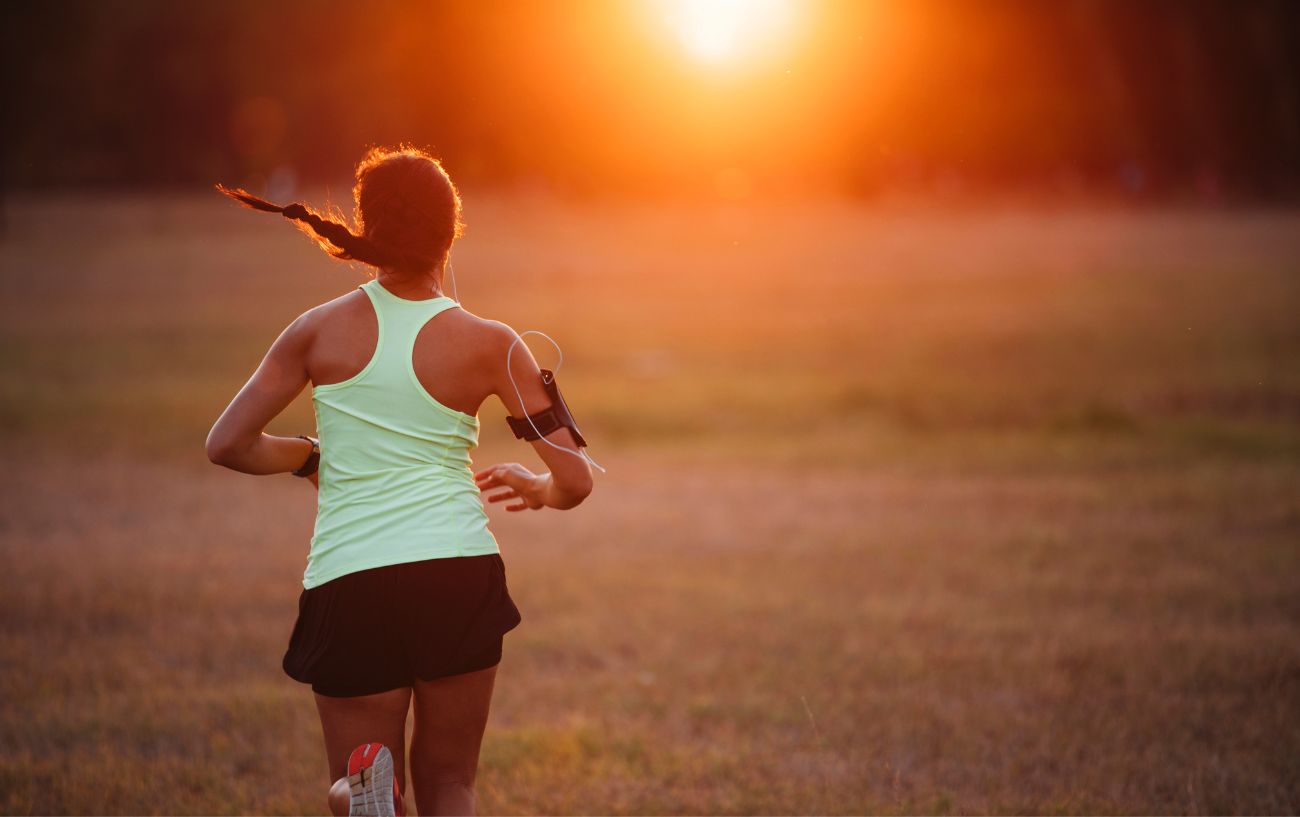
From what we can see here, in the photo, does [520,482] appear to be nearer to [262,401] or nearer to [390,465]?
[390,465]

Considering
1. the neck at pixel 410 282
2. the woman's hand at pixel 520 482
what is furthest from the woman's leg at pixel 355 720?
the neck at pixel 410 282

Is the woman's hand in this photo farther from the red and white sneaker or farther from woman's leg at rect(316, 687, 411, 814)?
the red and white sneaker

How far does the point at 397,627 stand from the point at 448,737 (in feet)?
1.19

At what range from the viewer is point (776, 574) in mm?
8609

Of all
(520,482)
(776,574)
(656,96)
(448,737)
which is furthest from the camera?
(656,96)

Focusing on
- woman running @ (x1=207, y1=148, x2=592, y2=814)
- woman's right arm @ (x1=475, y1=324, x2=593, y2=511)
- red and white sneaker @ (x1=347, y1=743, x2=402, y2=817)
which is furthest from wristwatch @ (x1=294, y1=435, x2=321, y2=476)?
red and white sneaker @ (x1=347, y1=743, x2=402, y2=817)

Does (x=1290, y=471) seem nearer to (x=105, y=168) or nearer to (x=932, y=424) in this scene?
(x=932, y=424)

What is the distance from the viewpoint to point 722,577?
336 inches

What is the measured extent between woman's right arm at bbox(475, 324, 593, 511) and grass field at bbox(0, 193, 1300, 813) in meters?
1.93

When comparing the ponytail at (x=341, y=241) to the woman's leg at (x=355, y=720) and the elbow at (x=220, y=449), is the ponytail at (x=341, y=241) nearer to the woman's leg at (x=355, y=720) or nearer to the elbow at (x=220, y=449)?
the elbow at (x=220, y=449)

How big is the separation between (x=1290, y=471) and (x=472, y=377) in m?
10.6

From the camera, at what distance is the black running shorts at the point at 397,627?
320 cm

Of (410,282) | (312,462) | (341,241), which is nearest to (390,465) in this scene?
(312,462)

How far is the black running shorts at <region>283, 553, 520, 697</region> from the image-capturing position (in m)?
3.20
